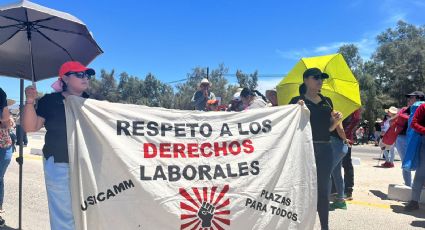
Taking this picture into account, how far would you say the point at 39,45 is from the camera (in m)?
4.66

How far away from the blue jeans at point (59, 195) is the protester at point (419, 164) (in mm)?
4925

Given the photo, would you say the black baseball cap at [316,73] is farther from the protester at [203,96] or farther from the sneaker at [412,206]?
the protester at [203,96]

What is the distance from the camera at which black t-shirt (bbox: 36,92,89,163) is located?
3619mm

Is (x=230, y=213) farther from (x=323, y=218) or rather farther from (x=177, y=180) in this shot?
(x=323, y=218)

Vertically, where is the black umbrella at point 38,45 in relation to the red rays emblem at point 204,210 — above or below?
above

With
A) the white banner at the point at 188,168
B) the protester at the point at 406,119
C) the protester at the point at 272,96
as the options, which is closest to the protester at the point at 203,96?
the protester at the point at 272,96

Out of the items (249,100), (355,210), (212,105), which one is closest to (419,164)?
(355,210)

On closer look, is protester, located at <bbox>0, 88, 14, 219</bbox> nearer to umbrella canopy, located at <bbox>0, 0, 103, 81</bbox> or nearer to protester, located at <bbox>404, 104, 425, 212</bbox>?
→ umbrella canopy, located at <bbox>0, 0, 103, 81</bbox>

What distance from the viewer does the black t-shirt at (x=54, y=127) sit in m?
3.62

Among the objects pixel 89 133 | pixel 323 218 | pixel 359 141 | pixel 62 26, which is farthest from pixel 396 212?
pixel 359 141

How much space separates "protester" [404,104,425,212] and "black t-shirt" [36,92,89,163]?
4925mm

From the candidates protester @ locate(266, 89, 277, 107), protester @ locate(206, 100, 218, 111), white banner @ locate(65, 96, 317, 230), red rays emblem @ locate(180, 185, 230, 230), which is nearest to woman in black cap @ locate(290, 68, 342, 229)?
white banner @ locate(65, 96, 317, 230)

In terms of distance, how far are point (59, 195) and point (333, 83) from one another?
3.37 metres

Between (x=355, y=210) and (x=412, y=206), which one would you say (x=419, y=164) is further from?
(x=355, y=210)
